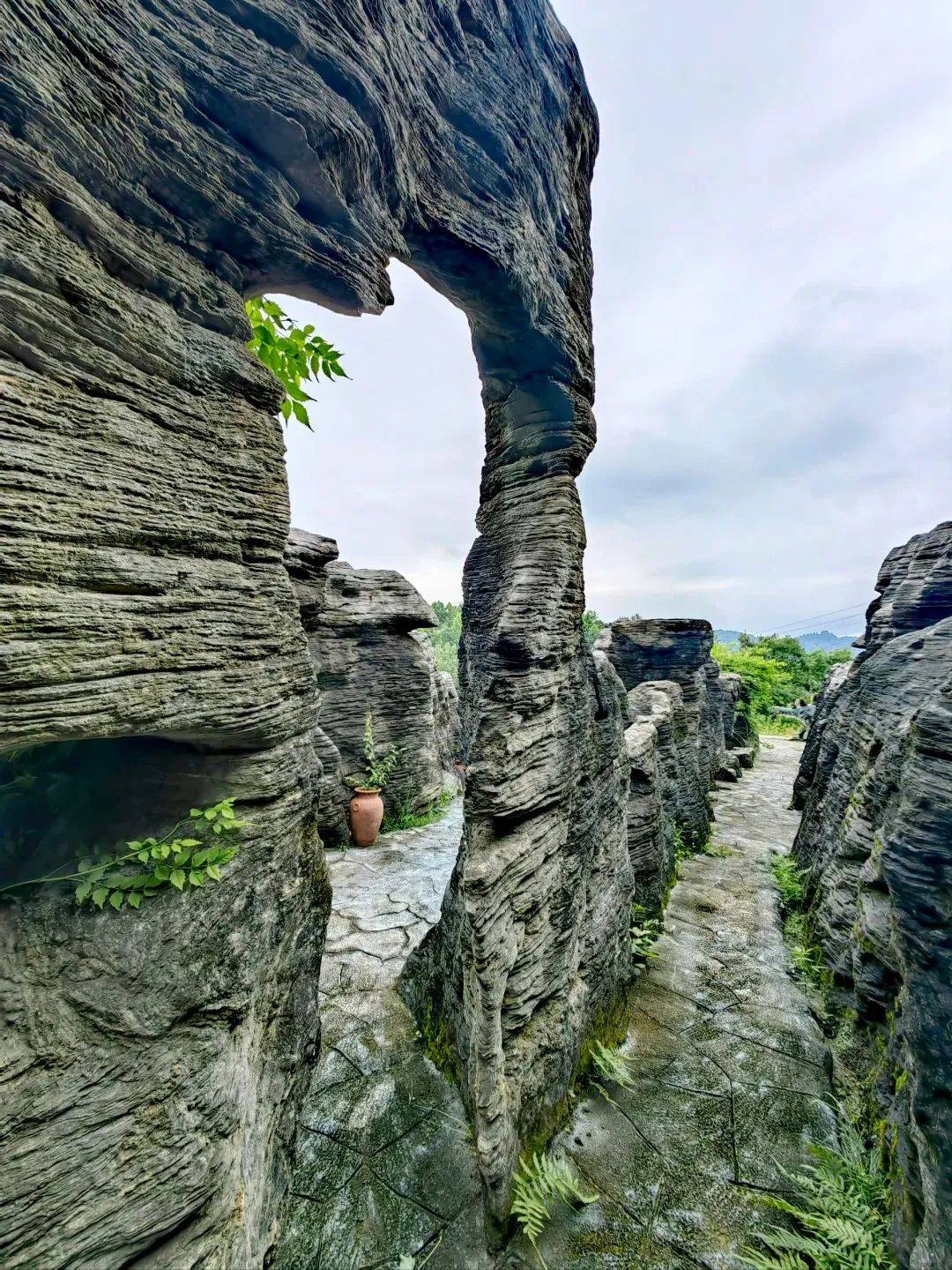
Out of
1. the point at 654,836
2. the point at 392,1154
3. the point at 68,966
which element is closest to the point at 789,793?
the point at 654,836

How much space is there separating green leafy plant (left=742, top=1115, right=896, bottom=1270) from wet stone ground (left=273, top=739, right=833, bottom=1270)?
12cm

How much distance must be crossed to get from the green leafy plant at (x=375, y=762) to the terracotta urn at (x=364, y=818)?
0.25m

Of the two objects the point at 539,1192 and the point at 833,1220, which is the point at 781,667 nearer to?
the point at 833,1220

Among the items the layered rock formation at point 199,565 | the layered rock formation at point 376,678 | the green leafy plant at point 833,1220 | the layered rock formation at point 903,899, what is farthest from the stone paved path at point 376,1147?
the layered rock formation at point 376,678

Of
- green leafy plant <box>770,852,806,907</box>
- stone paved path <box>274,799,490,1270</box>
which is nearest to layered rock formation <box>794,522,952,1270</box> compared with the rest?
green leafy plant <box>770,852,806,907</box>

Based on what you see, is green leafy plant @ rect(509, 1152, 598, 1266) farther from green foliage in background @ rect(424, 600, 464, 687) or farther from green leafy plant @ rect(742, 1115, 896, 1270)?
green foliage in background @ rect(424, 600, 464, 687)

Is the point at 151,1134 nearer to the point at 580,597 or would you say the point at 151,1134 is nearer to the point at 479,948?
the point at 479,948

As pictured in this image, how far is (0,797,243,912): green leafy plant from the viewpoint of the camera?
1848 millimetres

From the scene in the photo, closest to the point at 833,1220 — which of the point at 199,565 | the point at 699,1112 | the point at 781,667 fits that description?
the point at 699,1112

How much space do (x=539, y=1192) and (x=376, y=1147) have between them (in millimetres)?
1132

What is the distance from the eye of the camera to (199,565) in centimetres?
204

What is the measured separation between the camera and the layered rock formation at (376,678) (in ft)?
29.5

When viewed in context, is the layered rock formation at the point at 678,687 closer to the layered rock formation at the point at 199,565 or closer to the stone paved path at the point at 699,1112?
the stone paved path at the point at 699,1112

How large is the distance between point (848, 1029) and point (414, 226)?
24.1 feet
